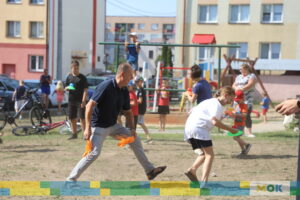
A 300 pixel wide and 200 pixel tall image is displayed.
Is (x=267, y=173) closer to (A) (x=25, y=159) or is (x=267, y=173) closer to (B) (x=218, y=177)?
(B) (x=218, y=177)

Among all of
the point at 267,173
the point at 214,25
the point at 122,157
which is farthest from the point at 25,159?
the point at 214,25

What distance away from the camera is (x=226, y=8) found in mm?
40375

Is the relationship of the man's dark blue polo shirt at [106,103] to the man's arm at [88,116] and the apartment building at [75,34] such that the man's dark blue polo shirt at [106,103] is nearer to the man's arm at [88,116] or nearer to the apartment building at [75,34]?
the man's arm at [88,116]

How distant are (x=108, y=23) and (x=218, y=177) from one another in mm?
109884

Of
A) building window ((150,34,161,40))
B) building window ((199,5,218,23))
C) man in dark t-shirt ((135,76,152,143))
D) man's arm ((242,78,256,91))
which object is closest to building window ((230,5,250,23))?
building window ((199,5,218,23))

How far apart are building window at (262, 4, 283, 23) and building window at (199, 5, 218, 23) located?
3.97 m

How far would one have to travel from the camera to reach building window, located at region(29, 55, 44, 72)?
41.6 meters

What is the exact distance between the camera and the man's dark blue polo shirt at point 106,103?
267 inches

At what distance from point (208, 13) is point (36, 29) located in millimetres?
14642

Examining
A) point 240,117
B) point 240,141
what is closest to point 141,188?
point 240,141

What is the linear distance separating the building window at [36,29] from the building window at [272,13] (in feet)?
61.1

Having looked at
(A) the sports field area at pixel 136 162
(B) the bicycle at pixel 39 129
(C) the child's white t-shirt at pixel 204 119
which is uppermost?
(C) the child's white t-shirt at pixel 204 119

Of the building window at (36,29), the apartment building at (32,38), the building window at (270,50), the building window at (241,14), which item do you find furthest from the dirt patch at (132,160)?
the building window at (36,29)

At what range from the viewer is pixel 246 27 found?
39.9 m
